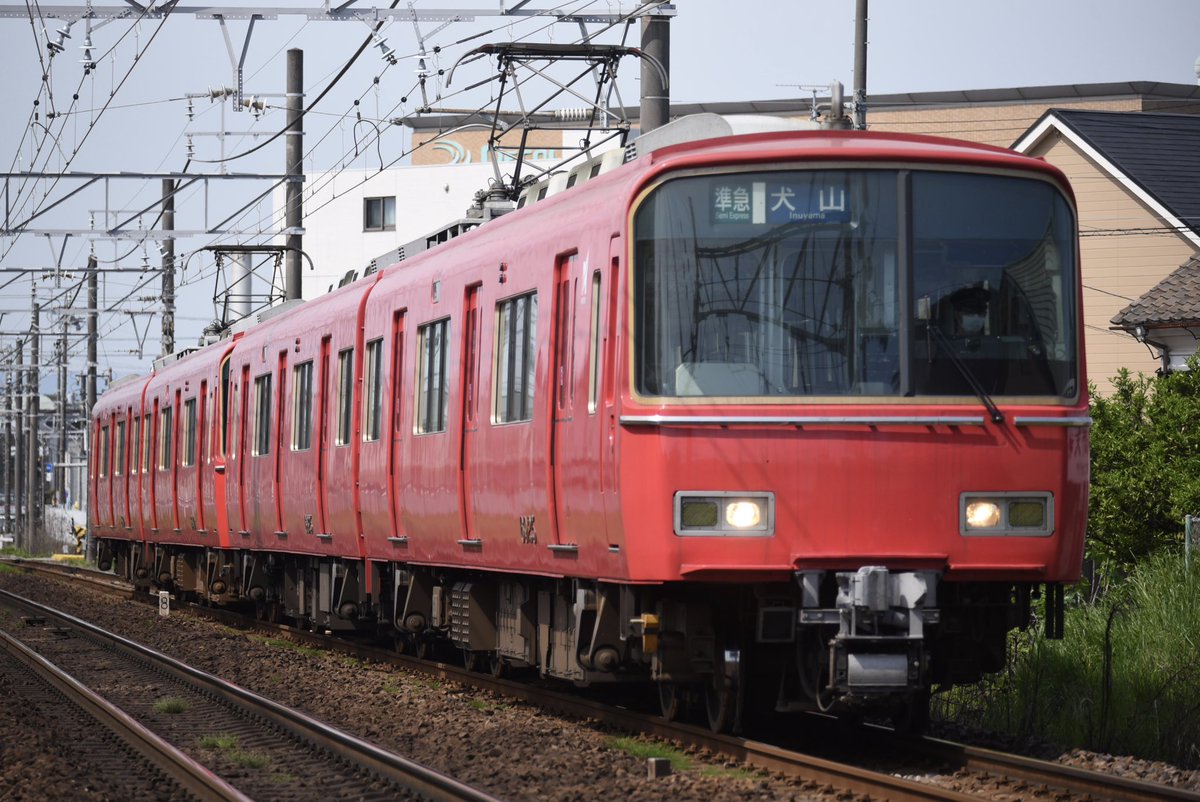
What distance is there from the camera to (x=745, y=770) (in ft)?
29.4

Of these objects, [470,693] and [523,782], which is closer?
[523,782]

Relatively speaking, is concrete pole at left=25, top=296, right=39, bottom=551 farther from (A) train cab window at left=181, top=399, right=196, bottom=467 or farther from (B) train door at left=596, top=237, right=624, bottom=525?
(B) train door at left=596, top=237, right=624, bottom=525

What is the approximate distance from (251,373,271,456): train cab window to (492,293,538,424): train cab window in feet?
25.0

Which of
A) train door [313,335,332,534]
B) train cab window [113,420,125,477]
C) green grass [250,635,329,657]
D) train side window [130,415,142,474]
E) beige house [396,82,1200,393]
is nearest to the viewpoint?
train door [313,335,332,534]

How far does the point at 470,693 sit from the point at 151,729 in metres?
2.29

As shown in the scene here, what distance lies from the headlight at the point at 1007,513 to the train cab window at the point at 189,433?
15756 mm

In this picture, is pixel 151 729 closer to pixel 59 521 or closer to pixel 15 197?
pixel 15 197

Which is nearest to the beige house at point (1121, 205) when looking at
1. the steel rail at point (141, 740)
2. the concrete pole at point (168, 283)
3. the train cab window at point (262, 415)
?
the concrete pole at point (168, 283)

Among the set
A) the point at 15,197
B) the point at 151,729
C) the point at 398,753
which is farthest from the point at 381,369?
the point at 15,197

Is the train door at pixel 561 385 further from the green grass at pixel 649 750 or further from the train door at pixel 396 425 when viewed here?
the train door at pixel 396 425

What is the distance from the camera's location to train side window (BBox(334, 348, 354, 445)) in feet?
50.8

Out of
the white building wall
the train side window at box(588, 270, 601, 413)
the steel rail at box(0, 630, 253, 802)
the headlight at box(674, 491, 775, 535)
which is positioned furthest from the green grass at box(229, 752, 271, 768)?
the white building wall

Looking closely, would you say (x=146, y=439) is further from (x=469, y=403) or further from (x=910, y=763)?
(x=910, y=763)

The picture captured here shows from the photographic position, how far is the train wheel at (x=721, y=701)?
9.46 m
